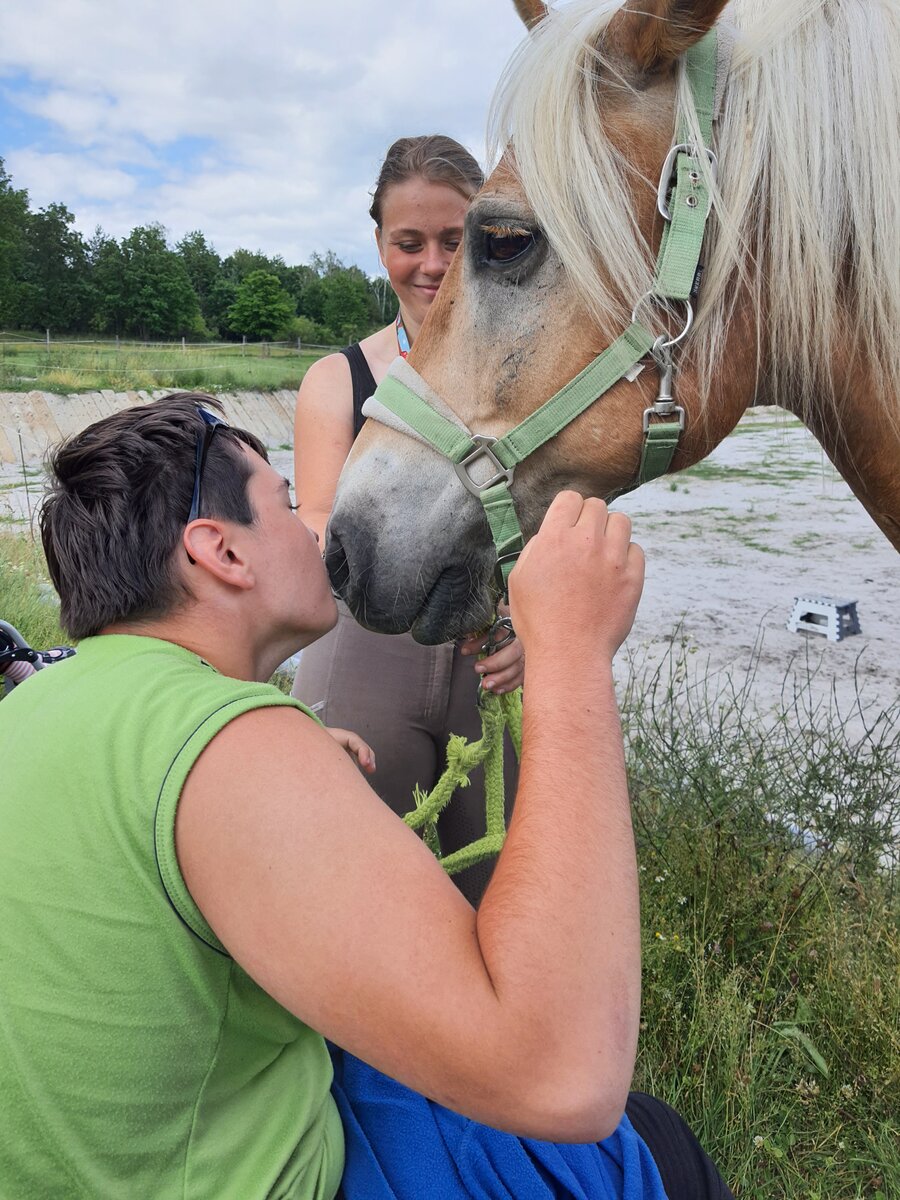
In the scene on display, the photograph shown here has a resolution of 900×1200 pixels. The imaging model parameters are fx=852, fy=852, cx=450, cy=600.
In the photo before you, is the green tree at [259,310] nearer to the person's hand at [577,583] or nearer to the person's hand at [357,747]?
the person's hand at [357,747]

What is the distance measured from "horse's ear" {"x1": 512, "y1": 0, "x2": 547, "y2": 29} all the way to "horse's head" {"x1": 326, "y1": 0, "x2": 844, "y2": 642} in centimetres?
24

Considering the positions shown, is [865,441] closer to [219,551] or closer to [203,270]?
[219,551]

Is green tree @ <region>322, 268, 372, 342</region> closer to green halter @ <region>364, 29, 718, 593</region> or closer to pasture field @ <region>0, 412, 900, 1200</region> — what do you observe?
pasture field @ <region>0, 412, 900, 1200</region>

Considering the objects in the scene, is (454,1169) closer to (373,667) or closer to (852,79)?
(373,667)

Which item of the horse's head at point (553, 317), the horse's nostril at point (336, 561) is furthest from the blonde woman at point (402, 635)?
the horse's head at point (553, 317)

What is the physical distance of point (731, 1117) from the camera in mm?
1924

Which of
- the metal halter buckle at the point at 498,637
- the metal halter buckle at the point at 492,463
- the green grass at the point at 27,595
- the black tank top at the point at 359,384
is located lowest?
the green grass at the point at 27,595

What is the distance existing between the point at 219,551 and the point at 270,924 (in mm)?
573

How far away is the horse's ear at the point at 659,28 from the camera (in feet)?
4.69

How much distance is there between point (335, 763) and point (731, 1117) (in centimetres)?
161

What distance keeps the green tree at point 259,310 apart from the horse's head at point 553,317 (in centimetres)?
6318

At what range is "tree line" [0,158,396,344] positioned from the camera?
4741 centimetres

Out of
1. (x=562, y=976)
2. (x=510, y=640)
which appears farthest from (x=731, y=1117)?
(x=562, y=976)

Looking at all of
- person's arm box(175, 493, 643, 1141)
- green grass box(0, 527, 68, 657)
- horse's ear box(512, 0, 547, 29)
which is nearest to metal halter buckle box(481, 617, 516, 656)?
person's arm box(175, 493, 643, 1141)
